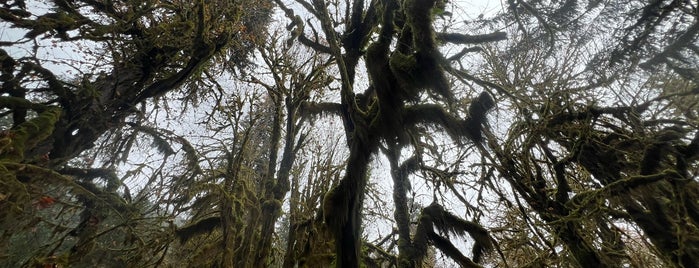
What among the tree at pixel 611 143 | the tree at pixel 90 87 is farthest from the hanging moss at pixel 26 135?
the tree at pixel 611 143

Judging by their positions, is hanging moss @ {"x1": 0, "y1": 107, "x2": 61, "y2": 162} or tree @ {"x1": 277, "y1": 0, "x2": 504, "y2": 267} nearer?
tree @ {"x1": 277, "y1": 0, "x2": 504, "y2": 267}

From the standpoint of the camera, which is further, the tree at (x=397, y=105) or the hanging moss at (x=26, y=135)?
the hanging moss at (x=26, y=135)

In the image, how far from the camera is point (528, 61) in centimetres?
615

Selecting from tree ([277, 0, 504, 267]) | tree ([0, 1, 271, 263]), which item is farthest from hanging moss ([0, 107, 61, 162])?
tree ([277, 0, 504, 267])

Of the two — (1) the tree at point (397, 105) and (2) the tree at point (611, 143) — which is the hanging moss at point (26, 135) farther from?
(2) the tree at point (611, 143)

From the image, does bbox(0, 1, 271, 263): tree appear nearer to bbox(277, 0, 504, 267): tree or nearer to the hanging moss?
the hanging moss

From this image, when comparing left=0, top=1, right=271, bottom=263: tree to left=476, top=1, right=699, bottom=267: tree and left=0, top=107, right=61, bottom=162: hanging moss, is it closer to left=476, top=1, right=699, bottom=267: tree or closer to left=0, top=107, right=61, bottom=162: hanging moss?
left=0, top=107, right=61, bottom=162: hanging moss

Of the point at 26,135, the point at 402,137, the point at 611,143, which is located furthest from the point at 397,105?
the point at 26,135

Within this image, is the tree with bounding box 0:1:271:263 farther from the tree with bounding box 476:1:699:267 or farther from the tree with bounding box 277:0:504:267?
the tree with bounding box 476:1:699:267

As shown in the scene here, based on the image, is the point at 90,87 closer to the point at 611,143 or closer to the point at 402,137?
the point at 402,137

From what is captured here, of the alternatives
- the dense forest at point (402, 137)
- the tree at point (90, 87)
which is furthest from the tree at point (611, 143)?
the tree at point (90, 87)

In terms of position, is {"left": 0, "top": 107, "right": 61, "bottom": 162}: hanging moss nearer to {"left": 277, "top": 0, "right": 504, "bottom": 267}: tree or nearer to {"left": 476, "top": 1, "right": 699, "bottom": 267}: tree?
{"left": 277, "top": 0, "right": 504, "bottom": 267}: tree

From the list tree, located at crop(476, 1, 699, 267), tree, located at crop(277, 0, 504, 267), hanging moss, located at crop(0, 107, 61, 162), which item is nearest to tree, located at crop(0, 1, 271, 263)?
hanging moss, located at crop(0, 107, 61, 162)

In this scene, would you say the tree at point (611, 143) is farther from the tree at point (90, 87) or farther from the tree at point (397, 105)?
the tree at point (90, 87)
